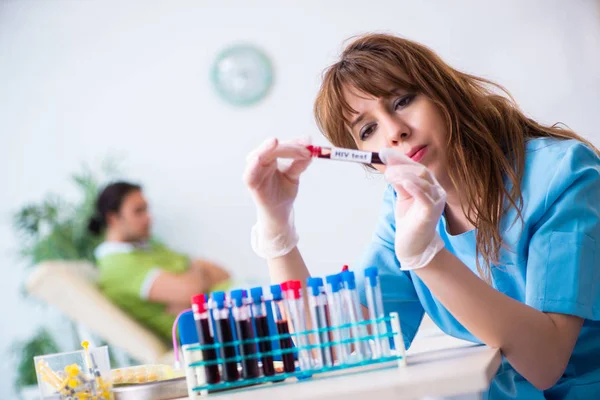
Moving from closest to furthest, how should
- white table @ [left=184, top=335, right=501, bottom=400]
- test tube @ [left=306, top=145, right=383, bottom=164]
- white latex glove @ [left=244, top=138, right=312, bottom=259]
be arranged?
white table @ [left=184, top=335, right=501, bottom=400], test tube @ [left=306, top=145, right=383, bottom=164], white latex glove @ [left=244, top=138, right=312, bottom=259]

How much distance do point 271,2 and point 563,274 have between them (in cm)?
410

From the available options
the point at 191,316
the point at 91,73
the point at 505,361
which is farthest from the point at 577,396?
the point at 91,73

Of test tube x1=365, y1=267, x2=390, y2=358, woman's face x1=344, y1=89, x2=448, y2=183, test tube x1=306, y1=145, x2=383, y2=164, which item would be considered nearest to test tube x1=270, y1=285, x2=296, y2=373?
test tube x1=365, y1=267, x2=390, y2=358

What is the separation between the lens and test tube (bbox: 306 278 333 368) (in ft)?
3.11

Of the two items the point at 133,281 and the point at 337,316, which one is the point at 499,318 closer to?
the point at 337,316

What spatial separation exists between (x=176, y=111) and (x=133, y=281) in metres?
1.35

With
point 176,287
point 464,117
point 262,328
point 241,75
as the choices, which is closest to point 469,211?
point 464,117

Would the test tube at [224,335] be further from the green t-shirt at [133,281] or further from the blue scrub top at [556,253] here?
the green t-shirt at [133,281]

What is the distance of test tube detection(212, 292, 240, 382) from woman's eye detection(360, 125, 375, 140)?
529 mm

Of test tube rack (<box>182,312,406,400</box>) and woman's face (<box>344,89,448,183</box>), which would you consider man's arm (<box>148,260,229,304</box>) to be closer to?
woman's face (<box>344,89,448,183</box>)

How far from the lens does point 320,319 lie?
38.1 inches

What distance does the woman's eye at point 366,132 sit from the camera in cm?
134

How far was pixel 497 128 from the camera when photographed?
1.36 m

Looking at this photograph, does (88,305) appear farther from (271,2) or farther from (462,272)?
(462,272)
